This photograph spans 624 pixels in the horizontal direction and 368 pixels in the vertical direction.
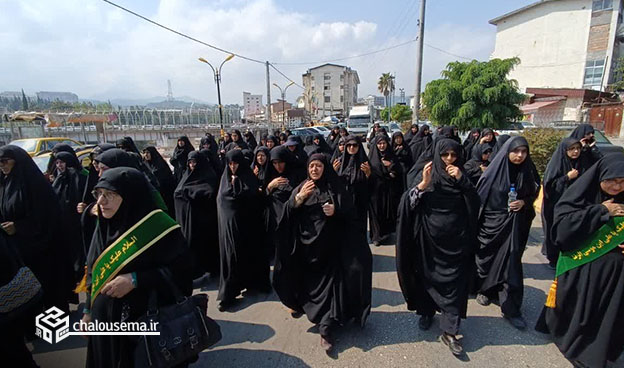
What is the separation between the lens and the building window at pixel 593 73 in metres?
23.6

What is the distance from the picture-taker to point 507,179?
2.97 metres

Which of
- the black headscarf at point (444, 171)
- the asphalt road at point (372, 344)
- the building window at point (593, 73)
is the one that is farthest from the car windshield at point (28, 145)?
the building window at point (593, 73)

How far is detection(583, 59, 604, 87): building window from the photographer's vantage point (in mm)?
23641

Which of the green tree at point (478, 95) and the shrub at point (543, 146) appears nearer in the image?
the shrub at point (543, 146)

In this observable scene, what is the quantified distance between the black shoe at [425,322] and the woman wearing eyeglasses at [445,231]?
190 mm

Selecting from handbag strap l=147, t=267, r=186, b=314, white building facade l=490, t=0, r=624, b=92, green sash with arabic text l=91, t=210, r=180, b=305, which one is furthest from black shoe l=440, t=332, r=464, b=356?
white building facade l=490, t=0, r=624, b=92

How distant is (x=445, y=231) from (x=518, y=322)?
122 centimetres

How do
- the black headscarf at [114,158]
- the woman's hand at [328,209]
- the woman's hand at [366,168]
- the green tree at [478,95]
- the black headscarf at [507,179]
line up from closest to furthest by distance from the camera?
the woman's hand at [328,209]
the black headscarf at [114,158]
the black headscarf at [507,179]
the woman's hand at [366,168]
the green tree at [478,95]

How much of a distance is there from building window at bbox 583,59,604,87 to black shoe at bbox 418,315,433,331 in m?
31.2

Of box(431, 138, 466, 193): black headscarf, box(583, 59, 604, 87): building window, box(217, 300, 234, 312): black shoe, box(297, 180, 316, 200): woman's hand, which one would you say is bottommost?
box(217, 300, 234, 312): black shoe

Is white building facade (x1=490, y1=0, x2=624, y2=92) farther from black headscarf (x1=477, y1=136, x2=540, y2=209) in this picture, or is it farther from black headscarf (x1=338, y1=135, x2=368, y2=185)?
black headscarf (x1=477, y1=136, x2=540, y2=209)

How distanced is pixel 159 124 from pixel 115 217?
46311 millimetres

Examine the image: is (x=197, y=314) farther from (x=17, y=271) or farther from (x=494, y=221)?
(x=494, y=221)

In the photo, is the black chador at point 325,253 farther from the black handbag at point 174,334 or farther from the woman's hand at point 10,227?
the woman's hand at point 10,227
